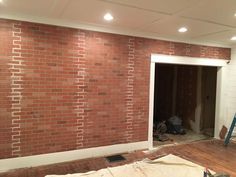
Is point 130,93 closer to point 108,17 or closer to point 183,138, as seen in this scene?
point 108,17

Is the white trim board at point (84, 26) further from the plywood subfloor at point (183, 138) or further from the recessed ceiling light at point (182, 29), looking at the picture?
the plywood subfloor at point (183, 138)

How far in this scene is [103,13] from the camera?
2.94 meters

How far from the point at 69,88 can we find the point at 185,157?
105 inches

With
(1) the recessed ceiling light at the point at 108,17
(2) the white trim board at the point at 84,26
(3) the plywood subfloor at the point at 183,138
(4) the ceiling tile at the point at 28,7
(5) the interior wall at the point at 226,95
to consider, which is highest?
(4) the ceiling tile at the point at 28,7

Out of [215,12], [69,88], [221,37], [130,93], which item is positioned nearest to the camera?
[215,12]

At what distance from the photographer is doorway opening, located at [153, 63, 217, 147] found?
552cm

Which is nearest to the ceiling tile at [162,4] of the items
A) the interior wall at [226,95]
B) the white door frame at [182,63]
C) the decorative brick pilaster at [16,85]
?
the white door frame at [182,63]

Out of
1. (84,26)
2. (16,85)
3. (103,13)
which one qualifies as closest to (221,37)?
(103,13)

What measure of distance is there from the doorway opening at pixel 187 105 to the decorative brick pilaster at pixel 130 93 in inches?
36.7

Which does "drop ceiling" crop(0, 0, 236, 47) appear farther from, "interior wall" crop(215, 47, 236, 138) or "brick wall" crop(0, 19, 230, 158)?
"interior wall" crop(215, 47, 236, 138)

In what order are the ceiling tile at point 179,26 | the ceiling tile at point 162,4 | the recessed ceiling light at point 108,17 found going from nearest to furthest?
1. the ceiling tile at point 162,4
2. the recessed ceiling light at point 108,17
3. the ceiling tile at point 179,26

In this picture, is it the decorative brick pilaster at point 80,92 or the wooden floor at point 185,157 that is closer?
the wooden floor at point 185,157

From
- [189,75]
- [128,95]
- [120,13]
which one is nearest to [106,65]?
[128,95]

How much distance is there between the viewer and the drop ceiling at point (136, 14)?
2537 mm
